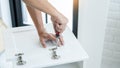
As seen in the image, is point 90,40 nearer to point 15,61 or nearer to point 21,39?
point 21,39

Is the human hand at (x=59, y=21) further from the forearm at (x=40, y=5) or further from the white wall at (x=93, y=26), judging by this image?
the white wall at (x=93, y=26)

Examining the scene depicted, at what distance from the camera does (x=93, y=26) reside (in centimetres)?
138

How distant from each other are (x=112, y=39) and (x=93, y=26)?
1.06 ft

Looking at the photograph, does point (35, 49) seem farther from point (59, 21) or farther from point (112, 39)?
point (112, 39)

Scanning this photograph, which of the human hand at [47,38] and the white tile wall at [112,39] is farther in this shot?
the white tile wall at [112,39]

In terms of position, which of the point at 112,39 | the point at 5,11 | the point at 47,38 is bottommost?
the point at 112,39

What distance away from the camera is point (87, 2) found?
130cm

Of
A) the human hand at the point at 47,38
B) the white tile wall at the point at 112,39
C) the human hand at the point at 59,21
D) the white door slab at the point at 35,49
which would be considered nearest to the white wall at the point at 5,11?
the white door slab at the point at 35,49

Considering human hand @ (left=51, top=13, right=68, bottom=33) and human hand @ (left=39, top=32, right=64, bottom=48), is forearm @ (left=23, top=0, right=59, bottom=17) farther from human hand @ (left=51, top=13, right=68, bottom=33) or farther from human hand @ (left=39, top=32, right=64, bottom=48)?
human hand @ (left=39, top=32, right=64, bottom=48)

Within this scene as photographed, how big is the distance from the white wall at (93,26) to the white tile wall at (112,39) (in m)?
0.19

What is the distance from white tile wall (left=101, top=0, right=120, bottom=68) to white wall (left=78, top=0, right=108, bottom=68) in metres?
0.19

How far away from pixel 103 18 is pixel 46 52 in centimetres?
59

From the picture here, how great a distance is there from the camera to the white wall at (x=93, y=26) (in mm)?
1306

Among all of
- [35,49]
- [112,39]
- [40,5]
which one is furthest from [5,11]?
[112,39]
